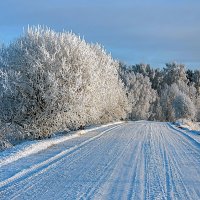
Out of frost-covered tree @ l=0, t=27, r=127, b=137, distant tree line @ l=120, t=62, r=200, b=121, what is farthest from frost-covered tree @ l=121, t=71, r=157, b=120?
frost-covered tree @ l=0, t=27, r=127, b=137

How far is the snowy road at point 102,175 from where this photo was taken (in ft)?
33.9

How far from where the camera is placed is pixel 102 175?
1288 cm

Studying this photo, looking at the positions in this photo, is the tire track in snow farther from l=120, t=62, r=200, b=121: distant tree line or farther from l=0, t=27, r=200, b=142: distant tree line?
l=120, t=62, r=200, b=121: distant tree line

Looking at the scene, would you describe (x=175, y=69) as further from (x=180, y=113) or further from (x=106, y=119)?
(x=106, y=119)

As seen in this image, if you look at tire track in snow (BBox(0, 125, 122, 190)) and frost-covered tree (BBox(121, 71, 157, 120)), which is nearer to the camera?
tire track in snow (BBox(0, 125, 122, 190))

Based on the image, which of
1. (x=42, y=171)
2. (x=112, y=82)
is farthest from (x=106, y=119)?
(x=42, y=171)

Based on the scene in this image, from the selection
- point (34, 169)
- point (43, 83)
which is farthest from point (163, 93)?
point (34, 169)

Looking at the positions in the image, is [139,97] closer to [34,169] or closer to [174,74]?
[174,74]

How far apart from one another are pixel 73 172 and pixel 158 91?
115266mm

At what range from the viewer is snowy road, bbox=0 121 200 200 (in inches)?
407

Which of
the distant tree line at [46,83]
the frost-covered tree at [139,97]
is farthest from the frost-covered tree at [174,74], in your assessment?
the distant tree line at [46,83]

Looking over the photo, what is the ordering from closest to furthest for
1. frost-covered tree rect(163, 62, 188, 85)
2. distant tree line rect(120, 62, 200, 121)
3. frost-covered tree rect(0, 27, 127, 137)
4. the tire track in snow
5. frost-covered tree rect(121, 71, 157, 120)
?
the tire track in snow, frost-covered tree rect(0, 27, 127, 137), distant tree line rect(120, 62, 200, 121), frost-covered tree rect(121, 71, 157, 120), frost-covered tree rect(163, 62, 188, 85)

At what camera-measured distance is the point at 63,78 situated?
28.6 meters

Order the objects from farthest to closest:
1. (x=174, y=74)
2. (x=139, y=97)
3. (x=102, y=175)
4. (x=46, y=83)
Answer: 1. (x=174, y=74)
2. (x=139, y=97)
3. (x=46, y=83)
4. (x=102, y=175)
